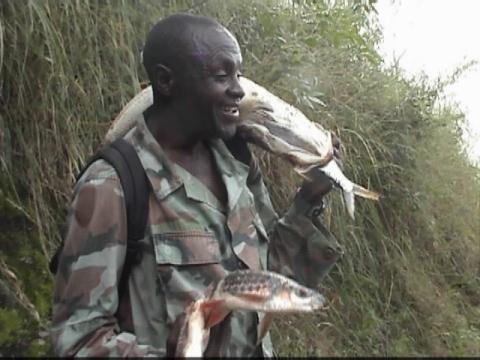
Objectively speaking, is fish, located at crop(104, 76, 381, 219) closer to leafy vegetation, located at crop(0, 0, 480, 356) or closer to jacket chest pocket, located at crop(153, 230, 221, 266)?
jacket chest pocket, located at crop(153, 230, 221, 266)

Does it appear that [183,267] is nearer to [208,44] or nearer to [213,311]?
[213,311]

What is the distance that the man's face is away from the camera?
2.03 metres

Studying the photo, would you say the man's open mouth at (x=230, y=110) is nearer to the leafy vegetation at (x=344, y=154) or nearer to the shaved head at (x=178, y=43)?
the shaved head at (x=178, y=43)

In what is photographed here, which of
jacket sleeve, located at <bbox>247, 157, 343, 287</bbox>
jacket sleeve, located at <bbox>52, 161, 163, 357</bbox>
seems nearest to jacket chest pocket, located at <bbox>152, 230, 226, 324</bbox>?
jacket sleeve, located at <bbox>52, 161, 163, 357</bbox>

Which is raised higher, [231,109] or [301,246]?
[231,109]

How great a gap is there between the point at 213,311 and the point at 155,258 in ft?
0.74

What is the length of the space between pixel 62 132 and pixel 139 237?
1.50 metres

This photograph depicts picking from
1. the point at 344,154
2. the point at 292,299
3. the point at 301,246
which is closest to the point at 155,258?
the point at 292,299

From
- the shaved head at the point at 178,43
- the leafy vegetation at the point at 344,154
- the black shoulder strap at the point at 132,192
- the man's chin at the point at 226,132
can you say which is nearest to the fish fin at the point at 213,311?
the black shoulder strap at the point at 132,192

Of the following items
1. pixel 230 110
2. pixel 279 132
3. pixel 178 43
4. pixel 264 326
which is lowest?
pixel 264 326

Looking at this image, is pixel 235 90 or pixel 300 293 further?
pixel 235 90

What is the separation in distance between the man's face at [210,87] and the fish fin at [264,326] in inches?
17.7

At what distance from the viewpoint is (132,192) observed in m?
1.91

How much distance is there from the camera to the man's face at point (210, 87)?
2029 millimetres
